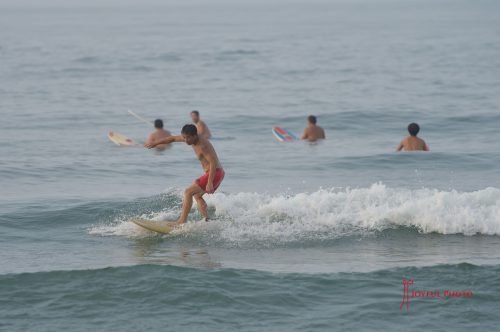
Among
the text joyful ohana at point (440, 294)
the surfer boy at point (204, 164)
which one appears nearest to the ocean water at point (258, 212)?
the text joyful ohana at point (440, 294)

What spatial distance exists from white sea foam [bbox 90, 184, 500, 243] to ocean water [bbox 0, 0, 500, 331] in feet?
0.11

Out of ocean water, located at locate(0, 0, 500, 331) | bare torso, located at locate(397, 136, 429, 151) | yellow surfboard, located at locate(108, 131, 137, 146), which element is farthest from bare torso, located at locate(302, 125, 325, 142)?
yellow surfboard, located at locate(108, 131, 137, 146)

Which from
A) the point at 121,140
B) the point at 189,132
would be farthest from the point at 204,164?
the point at 121,140

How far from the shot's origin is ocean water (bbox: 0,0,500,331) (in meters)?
9.06

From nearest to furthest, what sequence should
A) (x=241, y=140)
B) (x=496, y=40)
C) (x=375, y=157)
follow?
(x=375, y=157)
(x=241, y=140)
(x=496, y=40)

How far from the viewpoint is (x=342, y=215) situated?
496 inches

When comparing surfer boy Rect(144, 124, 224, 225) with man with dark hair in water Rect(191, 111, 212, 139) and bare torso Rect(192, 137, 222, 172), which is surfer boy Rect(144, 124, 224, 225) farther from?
man with dark hair in water Rect(191, 111, 212, 139)

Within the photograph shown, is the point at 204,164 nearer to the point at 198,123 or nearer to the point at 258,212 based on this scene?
the point at 258,212

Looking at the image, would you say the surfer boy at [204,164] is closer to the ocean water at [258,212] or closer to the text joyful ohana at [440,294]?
the ocean water at [258,212]

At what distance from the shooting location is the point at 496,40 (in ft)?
217

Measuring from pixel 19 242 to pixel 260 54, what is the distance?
1795 inches

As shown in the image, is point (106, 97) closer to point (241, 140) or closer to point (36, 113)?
point (36, 113)

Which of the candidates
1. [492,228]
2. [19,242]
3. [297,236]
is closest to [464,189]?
[492,228]

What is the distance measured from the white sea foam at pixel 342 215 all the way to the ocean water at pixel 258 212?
0.03 metres
